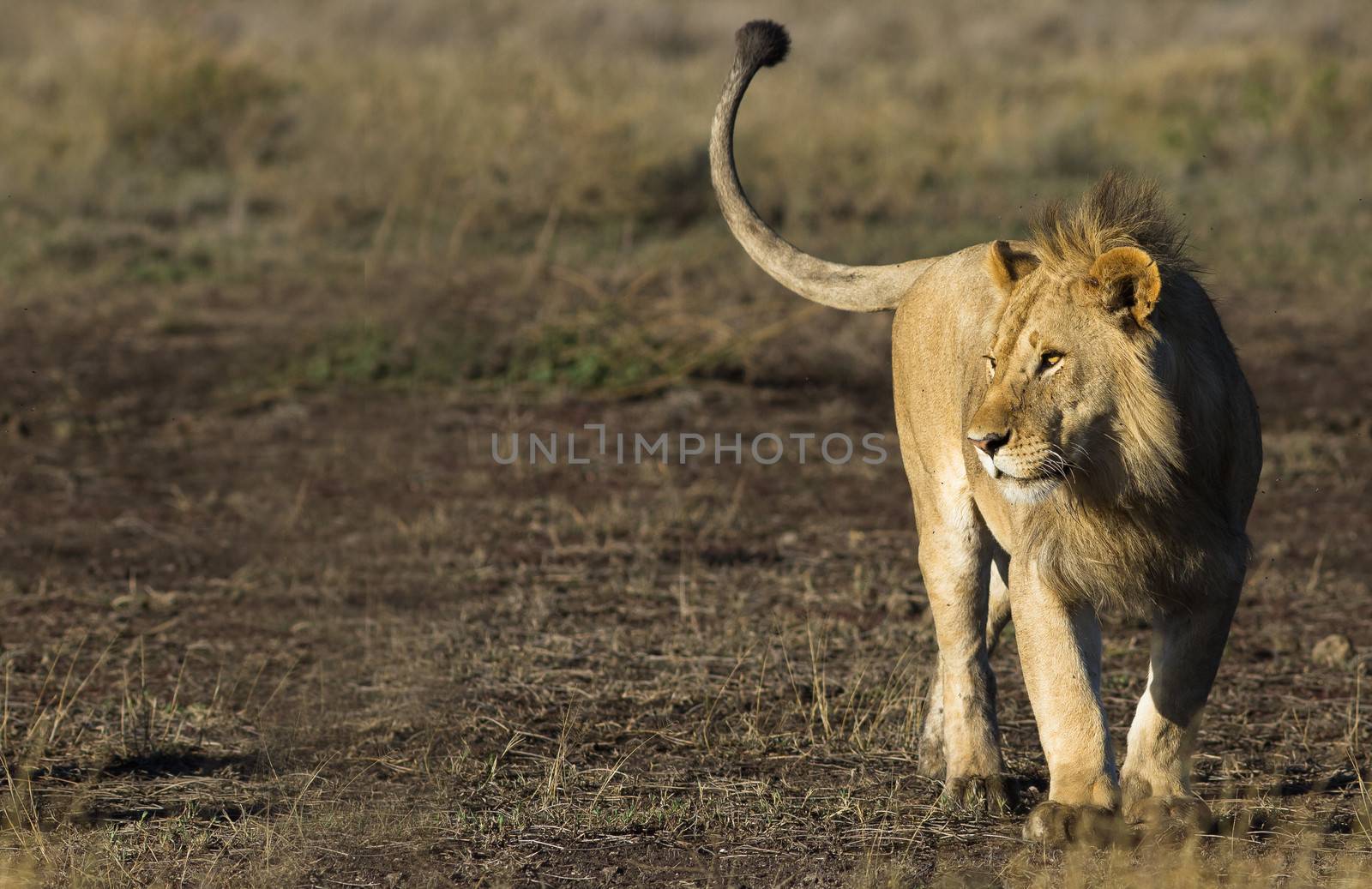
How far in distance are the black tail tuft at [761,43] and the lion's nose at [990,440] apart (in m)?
2.19

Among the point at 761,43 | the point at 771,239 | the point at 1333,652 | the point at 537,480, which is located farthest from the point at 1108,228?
the point at 537,480

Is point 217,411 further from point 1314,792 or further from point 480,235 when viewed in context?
point 1314,792

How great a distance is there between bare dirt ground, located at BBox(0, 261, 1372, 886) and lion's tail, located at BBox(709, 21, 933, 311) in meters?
1.25

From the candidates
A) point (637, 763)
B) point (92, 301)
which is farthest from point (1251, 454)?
point (92, 301)

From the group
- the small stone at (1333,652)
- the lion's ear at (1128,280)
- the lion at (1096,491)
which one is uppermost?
the lion's ear at (1128,280)

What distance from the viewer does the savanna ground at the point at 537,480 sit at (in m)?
4.55

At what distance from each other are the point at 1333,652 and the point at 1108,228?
2.76 m

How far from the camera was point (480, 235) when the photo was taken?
603 inches

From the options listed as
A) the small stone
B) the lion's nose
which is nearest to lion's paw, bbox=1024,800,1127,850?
the lion's nose

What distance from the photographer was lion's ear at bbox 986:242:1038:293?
13.3 ft

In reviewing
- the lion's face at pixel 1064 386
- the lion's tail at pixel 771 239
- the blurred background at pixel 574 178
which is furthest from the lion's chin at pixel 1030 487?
the blurred background at pixel 574 178

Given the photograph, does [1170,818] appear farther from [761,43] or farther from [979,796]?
[761,43]

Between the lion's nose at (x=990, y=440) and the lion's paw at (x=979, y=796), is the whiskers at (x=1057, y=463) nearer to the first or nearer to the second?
the lion's nose at (x=990, y=440)

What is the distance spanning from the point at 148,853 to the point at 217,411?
20.5 feet
